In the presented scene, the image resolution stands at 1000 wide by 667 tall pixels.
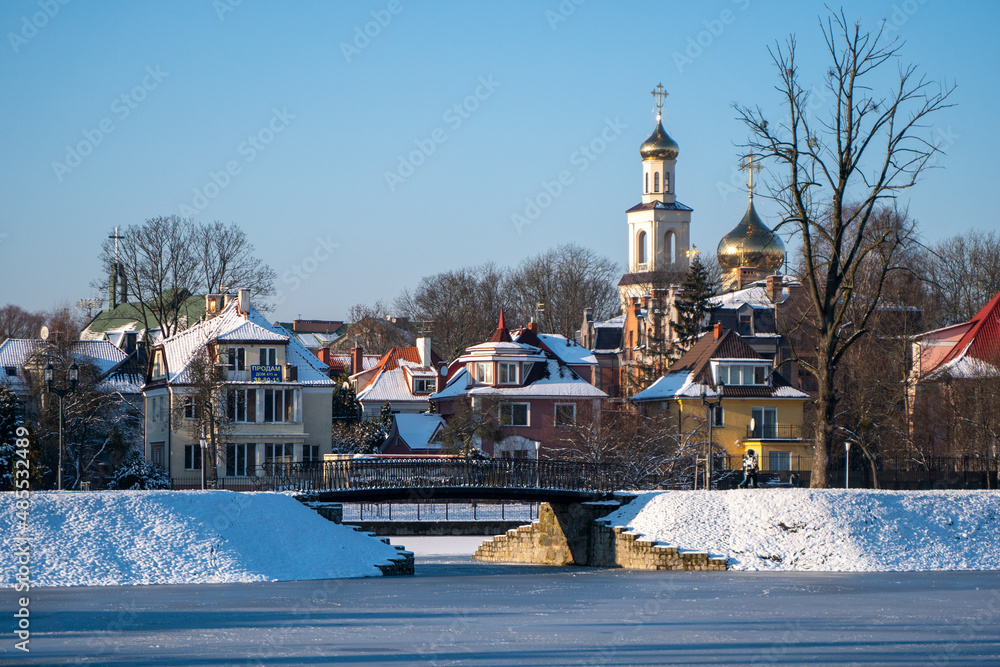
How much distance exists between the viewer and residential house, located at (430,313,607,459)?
6588 centimetres

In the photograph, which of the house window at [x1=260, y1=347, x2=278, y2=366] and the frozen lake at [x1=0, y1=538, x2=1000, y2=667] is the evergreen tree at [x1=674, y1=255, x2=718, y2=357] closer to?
the house window at [x1=260, y1=347, x2=278, y2=366]

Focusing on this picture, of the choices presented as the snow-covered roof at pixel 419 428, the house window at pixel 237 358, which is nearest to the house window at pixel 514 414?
the snow-covered roof at pixel 419 428

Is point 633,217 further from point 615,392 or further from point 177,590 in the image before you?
point 177,590

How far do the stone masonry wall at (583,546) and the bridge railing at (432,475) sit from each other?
95 cm

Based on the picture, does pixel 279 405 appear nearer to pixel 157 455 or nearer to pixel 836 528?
pixel 157 455

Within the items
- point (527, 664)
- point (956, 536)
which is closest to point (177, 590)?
point (527, 664)

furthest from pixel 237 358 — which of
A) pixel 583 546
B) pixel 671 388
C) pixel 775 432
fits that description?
pixel 775 432

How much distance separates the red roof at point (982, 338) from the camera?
192 ft

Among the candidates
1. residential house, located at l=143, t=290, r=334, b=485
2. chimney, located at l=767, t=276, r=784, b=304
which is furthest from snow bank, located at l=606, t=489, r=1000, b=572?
chimney, located at l=767, t=276, r=784, b=304

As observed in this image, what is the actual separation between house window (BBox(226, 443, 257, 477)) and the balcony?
2323 centimetres

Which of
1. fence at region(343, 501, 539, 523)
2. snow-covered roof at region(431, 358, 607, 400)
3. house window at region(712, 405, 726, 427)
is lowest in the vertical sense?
fence at region(343, 501, 539, 523)

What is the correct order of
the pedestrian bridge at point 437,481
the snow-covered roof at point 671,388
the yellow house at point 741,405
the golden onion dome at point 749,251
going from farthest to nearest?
the golden onion dome at point 749,251 < the snow-covered roof at point 671,388 < the yellow house at point 741,405 < the pedestrian bridge at point 437,481

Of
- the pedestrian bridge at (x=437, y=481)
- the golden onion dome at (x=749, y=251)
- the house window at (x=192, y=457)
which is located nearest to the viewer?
the pedestrian bridge at (x=437, y=481)

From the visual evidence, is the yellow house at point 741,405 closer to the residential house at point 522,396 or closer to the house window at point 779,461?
the house window at point 779,461
